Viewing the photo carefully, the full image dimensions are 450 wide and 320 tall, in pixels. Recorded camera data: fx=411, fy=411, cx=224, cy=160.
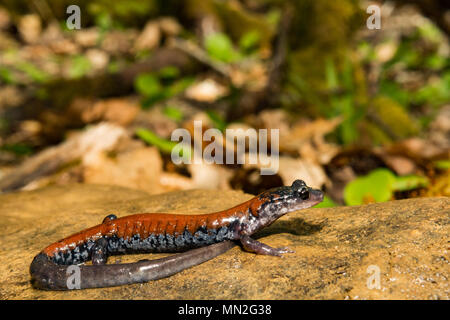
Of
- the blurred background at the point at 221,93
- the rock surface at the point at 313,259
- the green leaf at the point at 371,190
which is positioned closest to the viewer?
the rock surface at the point at 313,259

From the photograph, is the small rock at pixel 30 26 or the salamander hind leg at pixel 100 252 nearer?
the salamander hind leg at pixel 100 252

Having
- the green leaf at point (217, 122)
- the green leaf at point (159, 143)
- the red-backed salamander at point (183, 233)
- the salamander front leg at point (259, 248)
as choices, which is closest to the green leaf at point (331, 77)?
the green leaf at point (217, 122)

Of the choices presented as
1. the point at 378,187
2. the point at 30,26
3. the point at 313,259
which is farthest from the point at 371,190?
the point at 30,26

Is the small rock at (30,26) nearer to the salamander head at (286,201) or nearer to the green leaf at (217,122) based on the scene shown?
the green leaf at (217,122)

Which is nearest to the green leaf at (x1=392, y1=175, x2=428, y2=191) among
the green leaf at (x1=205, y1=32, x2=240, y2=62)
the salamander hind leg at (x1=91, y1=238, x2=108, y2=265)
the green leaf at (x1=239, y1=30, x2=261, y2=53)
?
the salamander hind leg at (x1=91, y1=238, x2=108, y2=265)

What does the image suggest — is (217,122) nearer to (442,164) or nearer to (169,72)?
(169,72)

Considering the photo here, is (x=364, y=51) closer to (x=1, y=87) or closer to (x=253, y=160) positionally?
(x=253, y=160)

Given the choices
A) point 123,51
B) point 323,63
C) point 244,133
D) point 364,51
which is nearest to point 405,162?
point 244,133
